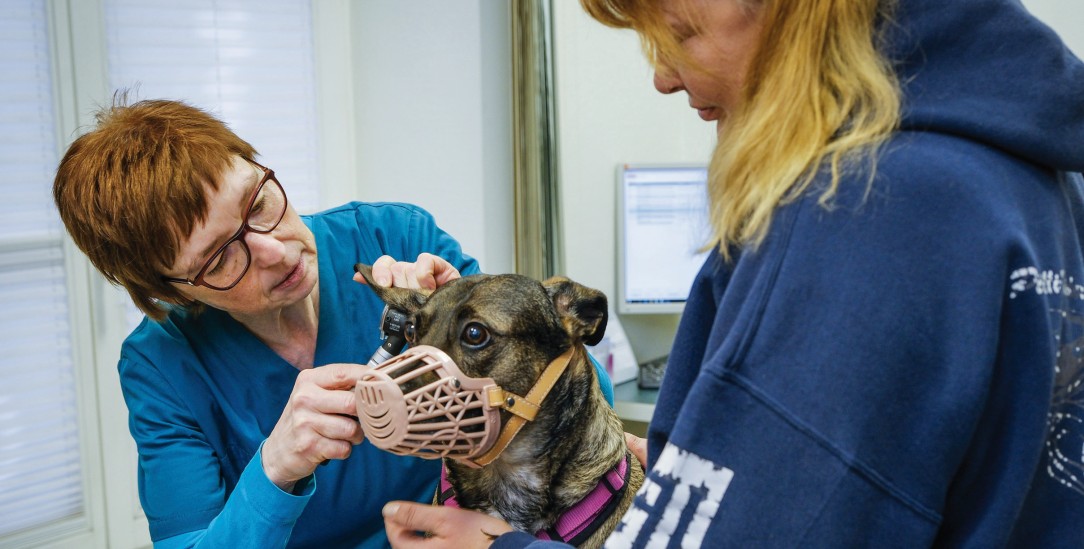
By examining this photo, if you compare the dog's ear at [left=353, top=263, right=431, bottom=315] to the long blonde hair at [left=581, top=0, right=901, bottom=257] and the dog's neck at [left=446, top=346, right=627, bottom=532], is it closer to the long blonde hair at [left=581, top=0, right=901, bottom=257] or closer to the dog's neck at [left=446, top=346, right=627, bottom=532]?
the dog's neck at [left=446, top=346, right=627, bottom=532]

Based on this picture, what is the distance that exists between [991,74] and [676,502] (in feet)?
1.54

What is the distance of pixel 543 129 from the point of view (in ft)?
11.8

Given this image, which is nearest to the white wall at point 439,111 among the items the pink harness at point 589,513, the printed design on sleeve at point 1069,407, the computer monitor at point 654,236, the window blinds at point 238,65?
the window blinds at point 238,65

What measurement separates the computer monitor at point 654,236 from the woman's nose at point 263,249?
87.8 inches

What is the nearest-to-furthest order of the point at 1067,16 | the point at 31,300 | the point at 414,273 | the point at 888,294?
the point at 888,294 → the point at 414,273 → the point at 31,300 → the point at 1067,16

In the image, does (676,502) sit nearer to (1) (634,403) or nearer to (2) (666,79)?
(2) (666,79)

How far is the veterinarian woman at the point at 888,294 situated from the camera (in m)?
0.68

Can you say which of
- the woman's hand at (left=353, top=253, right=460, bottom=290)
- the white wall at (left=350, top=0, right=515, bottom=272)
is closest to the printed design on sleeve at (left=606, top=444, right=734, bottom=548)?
the woman's hand at (left=353, top=253, right=460, bottom=290)

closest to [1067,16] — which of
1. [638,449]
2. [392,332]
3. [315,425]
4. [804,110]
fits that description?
[638,449]

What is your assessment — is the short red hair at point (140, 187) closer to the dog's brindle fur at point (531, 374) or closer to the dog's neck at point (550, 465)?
the dog's brindle fur at point (531, 374)

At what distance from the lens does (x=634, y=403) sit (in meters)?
3.22

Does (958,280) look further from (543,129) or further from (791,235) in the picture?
(543,129)

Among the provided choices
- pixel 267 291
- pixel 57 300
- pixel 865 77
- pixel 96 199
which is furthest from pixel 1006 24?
pixel 57 300

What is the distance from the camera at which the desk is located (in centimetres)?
319
